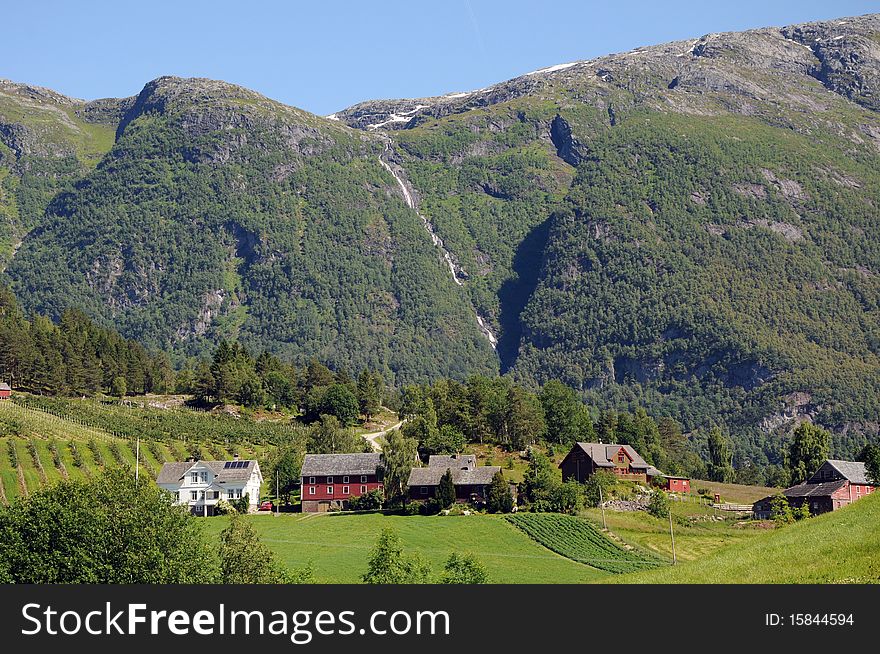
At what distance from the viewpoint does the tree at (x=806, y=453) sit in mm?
171500

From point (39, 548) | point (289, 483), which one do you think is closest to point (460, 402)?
point (289, 483)

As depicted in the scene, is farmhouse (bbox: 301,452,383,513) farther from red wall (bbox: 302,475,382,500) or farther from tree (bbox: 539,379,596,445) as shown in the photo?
tree (bbox: 539,379,596,445)

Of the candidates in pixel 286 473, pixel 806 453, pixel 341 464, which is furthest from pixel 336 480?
pixel 806 453

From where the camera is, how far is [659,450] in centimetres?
19462

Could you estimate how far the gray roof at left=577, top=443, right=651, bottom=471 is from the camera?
157 metres

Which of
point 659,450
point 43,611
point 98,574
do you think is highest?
point 43,611

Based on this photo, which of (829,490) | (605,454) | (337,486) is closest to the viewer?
(337,486)

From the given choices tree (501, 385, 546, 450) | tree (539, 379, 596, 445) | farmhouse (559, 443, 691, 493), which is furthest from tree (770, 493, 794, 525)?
tree (539, 379, 596, 445)

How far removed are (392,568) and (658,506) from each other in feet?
221

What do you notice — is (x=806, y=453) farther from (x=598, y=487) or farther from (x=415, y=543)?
(x=415, y=543)

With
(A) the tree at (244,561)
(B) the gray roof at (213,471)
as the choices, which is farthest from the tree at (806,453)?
(A) the tree at (244,561)

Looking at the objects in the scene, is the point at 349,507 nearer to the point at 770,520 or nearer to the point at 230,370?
the point at 770,520

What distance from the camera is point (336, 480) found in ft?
464

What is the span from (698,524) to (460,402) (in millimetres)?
53230
